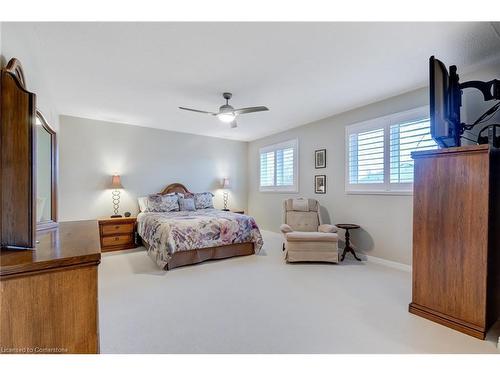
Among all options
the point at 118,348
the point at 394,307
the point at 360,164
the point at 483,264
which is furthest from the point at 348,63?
the point at 118,348

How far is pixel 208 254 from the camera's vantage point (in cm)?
381

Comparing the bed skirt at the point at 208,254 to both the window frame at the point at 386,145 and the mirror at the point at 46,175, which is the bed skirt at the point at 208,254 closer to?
the mirror at the point at 46,175

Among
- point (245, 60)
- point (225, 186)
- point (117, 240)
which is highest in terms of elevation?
point (245, 60)

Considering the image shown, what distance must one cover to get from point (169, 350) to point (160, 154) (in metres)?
4.47

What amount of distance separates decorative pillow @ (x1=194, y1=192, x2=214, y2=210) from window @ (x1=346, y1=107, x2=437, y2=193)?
2958mm

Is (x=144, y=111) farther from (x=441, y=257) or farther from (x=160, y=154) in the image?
(x=441, y=257)

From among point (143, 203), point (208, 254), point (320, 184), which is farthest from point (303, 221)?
point (143, 203)

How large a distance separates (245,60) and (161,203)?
11.1ft

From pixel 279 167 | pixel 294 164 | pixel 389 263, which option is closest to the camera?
pixel 389 263

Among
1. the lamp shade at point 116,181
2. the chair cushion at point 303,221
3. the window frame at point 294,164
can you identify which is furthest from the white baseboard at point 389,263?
the lamp shade at point 116,181

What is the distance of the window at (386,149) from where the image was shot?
10.7 ft

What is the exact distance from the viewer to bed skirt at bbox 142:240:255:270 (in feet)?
11.5

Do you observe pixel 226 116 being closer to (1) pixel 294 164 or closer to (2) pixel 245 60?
(2) pixel 245 60
